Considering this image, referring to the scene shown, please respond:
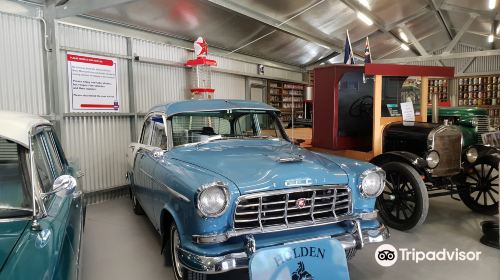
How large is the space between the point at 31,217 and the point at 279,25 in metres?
6.67

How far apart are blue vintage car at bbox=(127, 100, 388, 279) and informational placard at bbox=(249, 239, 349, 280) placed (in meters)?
0.11

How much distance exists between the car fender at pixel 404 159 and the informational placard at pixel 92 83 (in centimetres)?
400

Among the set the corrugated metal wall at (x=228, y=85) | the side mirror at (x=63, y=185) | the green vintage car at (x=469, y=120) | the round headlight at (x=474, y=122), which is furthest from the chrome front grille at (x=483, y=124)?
the side mirror at (x=63, y=185)

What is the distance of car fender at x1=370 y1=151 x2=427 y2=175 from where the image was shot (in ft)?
12.2

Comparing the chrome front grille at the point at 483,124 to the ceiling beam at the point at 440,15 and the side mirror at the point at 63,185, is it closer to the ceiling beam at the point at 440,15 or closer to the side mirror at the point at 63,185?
the ceiling beam at the point at 440,15

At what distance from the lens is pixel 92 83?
17.1 feet

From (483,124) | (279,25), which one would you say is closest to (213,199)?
(279,25)

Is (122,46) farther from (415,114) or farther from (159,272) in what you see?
(415,114)

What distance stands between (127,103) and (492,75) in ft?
41.6

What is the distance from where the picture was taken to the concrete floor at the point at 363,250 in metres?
2.89

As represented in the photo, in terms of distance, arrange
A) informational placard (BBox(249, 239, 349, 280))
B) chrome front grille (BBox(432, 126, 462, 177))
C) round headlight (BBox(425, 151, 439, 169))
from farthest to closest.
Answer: chrome front grille (BBox(432, 126, 462, 177)), round headlight (BBox(425, 151, 439, 169)), informational placard (BBox(249, 239, 349, 280))

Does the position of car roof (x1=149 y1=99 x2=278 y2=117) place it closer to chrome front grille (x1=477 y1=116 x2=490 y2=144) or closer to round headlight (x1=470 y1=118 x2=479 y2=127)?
round headlight (x1=470 y1=118 x2=479 y2=127)

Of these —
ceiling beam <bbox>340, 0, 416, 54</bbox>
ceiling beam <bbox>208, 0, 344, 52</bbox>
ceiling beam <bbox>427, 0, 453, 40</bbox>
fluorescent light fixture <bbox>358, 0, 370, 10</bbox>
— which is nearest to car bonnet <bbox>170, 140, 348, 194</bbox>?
ceiling beam <bbox>208, 0, 344, 52</bbox>

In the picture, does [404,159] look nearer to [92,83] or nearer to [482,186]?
[482,186]
